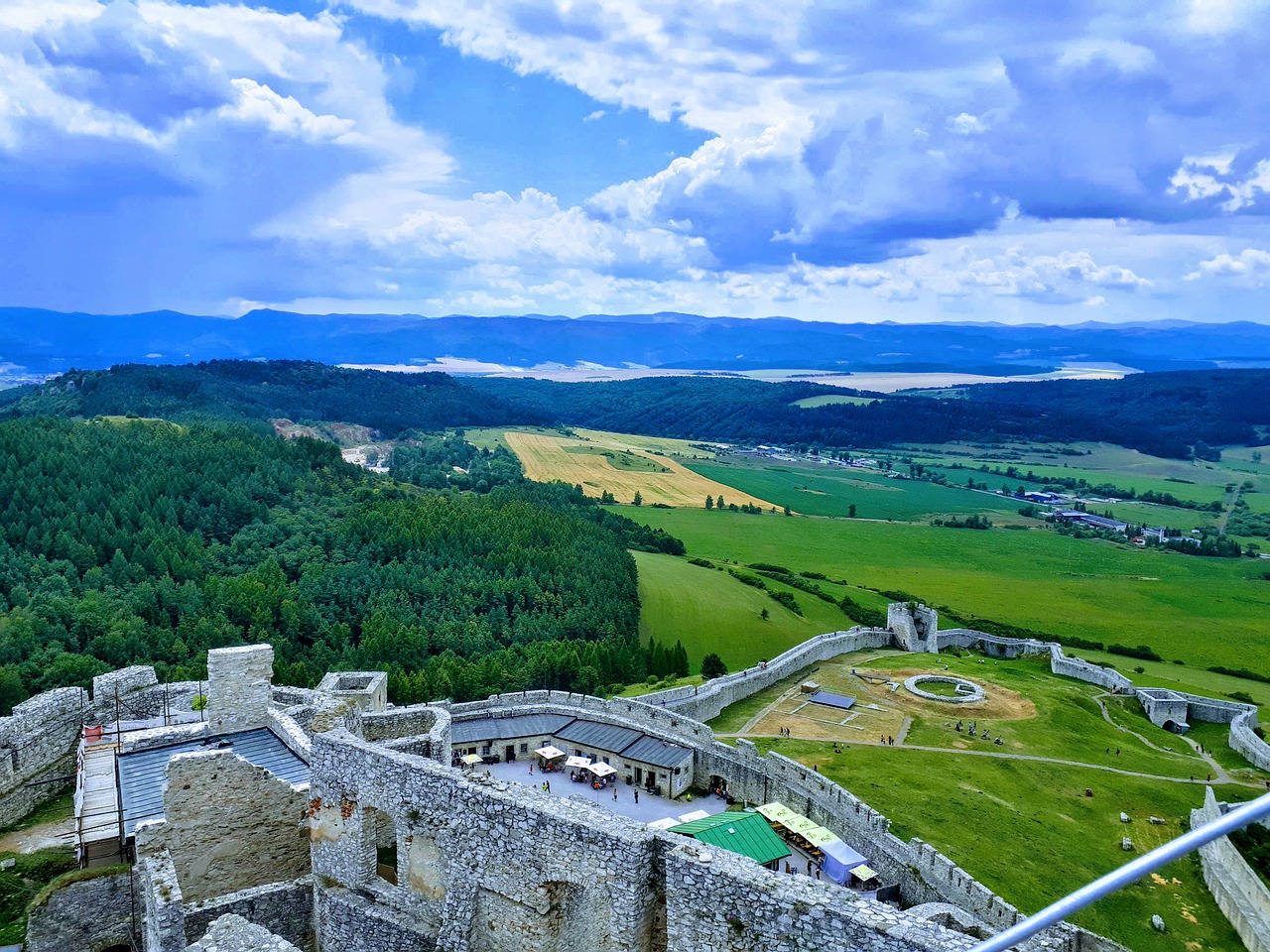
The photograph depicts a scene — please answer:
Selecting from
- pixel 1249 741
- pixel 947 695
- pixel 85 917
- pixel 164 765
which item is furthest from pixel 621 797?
pixel 1249 741

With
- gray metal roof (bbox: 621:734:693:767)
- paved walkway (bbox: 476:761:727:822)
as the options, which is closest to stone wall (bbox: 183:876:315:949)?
paved walkway (bbox: 476:761:727:822)

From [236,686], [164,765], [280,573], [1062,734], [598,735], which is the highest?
[236,686]

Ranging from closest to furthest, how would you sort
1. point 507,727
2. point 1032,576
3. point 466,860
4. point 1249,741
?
point 466,860 → point 507,727 → point 1249,741 → point 1032,576

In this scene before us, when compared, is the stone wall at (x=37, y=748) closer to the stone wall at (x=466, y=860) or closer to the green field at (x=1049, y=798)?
the stone wall at (x=466, y=860)

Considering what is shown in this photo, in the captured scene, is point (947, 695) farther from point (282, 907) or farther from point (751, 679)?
point (282, 907)

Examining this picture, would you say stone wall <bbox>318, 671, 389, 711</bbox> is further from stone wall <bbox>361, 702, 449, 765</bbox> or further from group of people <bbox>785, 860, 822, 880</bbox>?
group of people <bbox>785, 860, 822, 880</bbox>

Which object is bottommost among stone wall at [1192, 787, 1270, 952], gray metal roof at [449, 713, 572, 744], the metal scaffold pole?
stone wall at [1192, 787, 1270, 952]

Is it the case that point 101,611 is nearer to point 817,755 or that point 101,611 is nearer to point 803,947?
point 817,755
